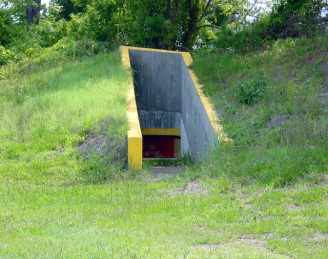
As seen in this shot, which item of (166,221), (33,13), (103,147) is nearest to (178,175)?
(103,147)

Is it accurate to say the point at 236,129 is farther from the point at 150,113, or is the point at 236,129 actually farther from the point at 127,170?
the point at 150,113

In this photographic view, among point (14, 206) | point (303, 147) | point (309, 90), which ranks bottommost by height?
point (14, 206)

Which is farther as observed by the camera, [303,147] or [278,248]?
[303,147]

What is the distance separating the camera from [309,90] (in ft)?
40.5

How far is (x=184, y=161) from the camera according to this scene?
1316 centimetres

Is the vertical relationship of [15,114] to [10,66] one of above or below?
below

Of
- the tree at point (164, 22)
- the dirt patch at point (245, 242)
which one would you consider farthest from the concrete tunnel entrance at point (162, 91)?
the dirt patch at point (245, 242)

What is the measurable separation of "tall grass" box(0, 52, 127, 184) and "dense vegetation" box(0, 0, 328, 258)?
42 millimetres

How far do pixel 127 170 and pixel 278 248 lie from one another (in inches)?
231

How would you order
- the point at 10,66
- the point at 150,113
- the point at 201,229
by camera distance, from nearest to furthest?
the point at 201,229
the point at 150,113
the point at 10,66

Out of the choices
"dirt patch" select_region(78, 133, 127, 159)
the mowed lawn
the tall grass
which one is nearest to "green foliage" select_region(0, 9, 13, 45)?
the tall grass

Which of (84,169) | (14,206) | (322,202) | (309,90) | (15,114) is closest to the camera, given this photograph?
(322,202)

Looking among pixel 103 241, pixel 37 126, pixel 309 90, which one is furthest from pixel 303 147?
pixel 37 126

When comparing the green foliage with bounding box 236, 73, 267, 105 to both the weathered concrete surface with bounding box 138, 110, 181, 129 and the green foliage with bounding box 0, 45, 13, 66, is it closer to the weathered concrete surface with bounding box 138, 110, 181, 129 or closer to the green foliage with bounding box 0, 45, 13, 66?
the weathered concrete surface with bounding box 138, 110, 181, 129
